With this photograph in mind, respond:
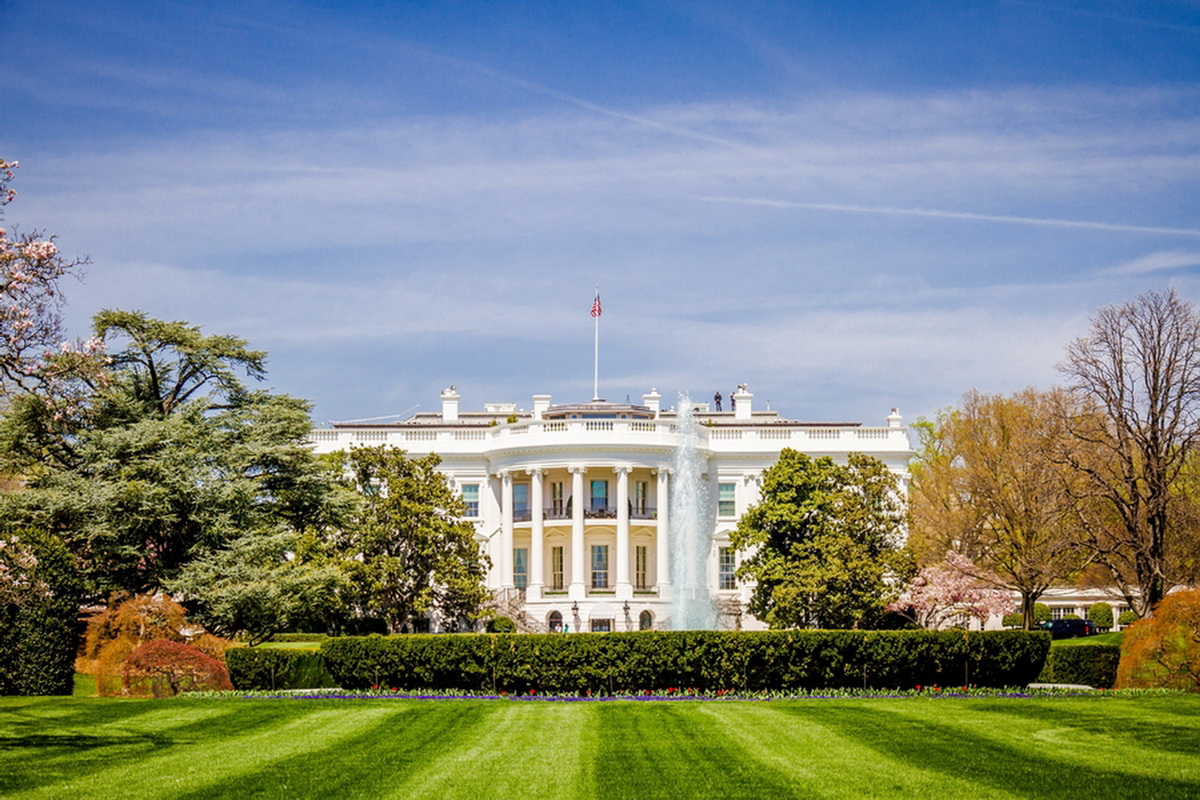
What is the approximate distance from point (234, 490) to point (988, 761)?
979 inches

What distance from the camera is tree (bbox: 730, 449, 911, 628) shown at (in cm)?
4684

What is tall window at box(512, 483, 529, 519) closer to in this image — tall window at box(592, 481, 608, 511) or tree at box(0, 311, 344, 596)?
tall window at box(592, 481, 608, 511)

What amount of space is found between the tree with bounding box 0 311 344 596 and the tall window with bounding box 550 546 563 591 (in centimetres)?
2194

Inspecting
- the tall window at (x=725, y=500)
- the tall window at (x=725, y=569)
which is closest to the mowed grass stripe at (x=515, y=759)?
the tall window at (x=725, y=569)

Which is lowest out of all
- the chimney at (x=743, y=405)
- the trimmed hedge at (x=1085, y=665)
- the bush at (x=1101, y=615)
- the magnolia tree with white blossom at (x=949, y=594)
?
the trimmed hedge at (x=1085, y=665)

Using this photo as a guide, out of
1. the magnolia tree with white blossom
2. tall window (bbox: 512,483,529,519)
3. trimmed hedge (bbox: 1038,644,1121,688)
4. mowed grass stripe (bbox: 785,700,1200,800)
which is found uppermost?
tall window (bbox: 512,483,529,519)

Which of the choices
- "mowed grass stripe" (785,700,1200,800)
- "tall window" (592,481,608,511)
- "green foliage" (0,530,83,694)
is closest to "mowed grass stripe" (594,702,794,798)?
"mowed grass stripe" (785,700,1200,800)

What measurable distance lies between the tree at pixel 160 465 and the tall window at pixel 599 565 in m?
22.3

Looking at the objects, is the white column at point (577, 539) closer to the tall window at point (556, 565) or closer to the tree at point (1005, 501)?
the tall window at point (556, 565)

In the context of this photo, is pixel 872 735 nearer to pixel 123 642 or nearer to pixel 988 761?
pixel 988 761

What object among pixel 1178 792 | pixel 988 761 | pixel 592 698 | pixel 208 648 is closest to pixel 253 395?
pixel 208 648

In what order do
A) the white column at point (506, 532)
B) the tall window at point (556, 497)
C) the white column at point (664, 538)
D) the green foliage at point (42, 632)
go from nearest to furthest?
the green foliage at point (42, 632) < the white column at point (664, 538) < the white column at point (506, 532) < the tall window at point (556, 497)

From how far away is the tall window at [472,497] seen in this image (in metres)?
63.3

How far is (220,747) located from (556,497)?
4371cm
